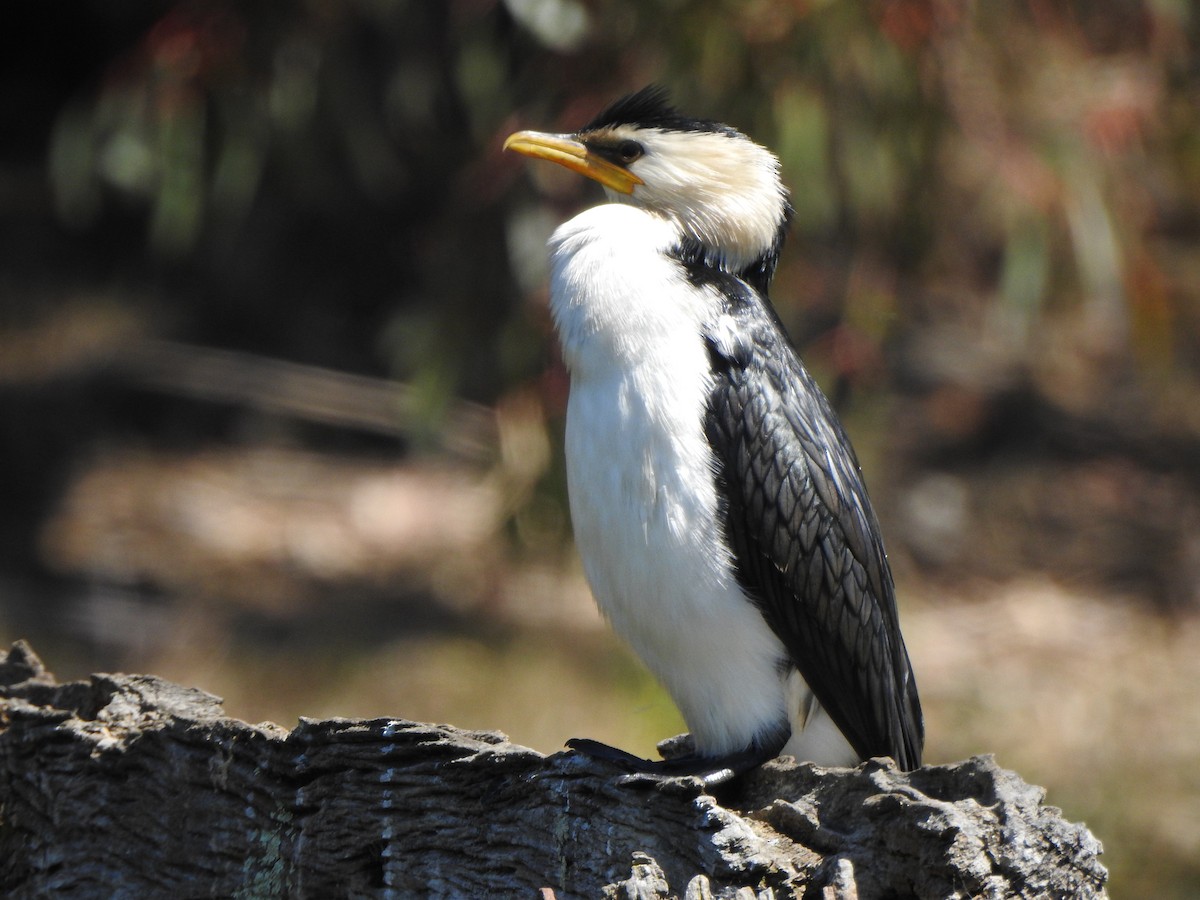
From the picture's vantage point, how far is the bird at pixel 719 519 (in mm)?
2693

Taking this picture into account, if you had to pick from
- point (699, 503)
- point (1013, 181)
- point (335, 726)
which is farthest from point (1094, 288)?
point (335, 726)

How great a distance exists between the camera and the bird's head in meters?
3.06

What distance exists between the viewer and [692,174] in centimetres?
307

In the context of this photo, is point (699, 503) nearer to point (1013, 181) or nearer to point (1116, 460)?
point (1013, 181)

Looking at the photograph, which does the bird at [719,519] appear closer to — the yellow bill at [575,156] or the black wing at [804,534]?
the black wing at [804,534]

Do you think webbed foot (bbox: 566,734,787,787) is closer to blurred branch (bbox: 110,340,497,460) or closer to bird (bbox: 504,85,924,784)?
bird (bbox: 504,85,924,784)

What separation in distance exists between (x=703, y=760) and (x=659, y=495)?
562 millimetres

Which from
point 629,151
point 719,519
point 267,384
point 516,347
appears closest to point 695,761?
point 719,519

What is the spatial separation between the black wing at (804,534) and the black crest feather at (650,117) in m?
0.52

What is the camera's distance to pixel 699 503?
8.84 feet

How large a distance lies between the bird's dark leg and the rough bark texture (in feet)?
0.24

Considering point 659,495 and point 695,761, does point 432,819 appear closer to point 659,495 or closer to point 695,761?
point 695,761

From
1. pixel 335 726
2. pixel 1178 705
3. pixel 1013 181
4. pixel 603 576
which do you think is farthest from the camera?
pixel 1178 705

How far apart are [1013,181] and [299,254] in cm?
362
